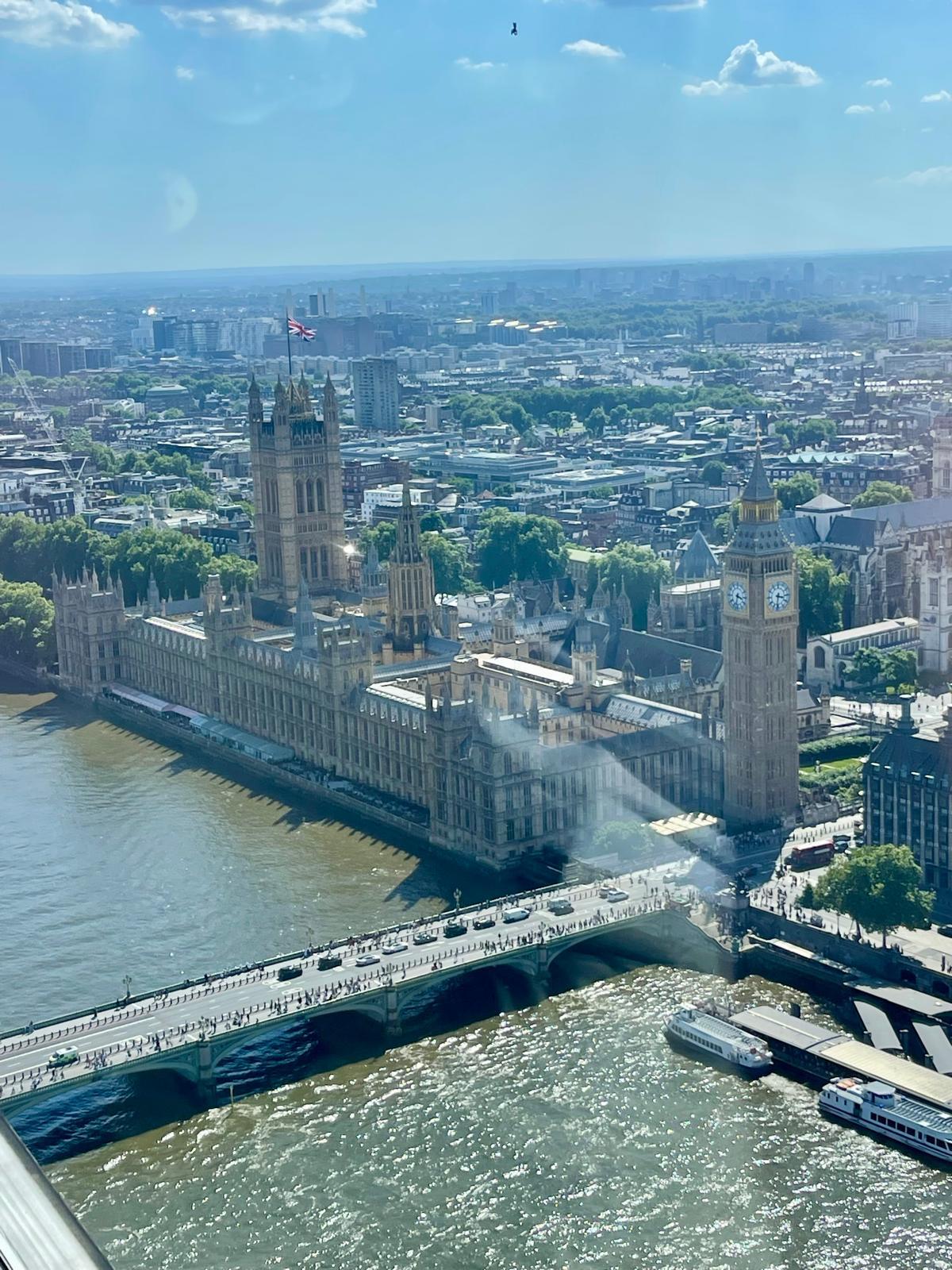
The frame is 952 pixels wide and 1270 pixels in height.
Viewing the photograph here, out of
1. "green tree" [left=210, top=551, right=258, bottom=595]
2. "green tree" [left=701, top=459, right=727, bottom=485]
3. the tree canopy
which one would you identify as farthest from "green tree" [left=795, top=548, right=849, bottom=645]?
"green tree" [left=701, top=459, right=727, bottom=485]

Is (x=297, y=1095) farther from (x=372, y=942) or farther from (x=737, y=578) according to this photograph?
(x=737, y=578)

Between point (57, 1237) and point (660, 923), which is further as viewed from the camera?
point (660, 923)

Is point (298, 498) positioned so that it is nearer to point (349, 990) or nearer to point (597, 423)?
point (349, 990)

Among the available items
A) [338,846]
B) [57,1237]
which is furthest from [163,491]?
[57,1237]

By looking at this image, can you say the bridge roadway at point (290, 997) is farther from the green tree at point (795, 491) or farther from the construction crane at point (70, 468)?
the construction crane at point (70, 468)

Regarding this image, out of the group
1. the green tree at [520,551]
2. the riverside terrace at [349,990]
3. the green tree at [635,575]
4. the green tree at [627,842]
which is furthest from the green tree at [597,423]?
the riverside terrace at [349,990]

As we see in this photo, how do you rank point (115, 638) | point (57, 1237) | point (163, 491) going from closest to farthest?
point (57, 1237) < point (115, 638) < point (163, 491)
